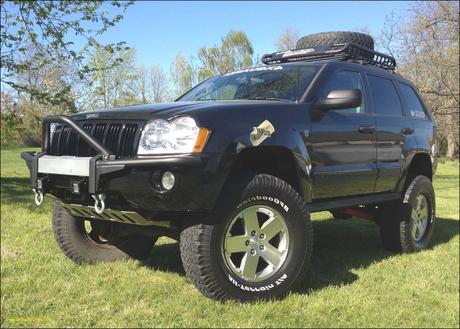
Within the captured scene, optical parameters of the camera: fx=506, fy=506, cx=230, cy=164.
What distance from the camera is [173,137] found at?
135 inches

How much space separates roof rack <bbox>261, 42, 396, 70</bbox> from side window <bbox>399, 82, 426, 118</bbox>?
0.38 metres

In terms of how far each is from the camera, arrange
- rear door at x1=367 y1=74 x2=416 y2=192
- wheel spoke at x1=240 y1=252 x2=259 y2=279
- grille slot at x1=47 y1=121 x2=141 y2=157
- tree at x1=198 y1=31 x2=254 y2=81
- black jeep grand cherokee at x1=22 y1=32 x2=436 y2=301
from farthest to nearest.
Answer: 1. tree at x1=198 y1=31 x2=254 y2=81
2. rear door at x1=367 y1=74 x2=416 y2=192
3. wheel spoke at x1=240 y1=252 x2=259 y2=279
4. grille slot at x1=47 y1=121 x2=141 y2=157
5. black jeep grand cherokee at x1=22 y1=32 x2=436 y2=301

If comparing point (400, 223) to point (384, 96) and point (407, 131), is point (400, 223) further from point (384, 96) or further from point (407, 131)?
point (384, 96)

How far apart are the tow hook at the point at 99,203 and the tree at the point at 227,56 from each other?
16056 millimetres

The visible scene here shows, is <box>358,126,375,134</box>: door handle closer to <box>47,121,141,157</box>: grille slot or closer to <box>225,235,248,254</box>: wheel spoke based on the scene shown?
<box>225,235,248,254</box>: wheel spoke

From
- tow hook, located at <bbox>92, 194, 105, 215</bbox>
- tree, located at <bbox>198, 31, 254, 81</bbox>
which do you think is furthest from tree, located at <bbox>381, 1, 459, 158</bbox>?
tow hook, located at <bbox>92, 194, 105, 215</bbox>

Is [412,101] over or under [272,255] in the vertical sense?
over

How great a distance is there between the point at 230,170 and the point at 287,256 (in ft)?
2.77

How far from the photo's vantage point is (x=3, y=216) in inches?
281

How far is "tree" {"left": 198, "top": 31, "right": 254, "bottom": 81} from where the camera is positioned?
21656 mm

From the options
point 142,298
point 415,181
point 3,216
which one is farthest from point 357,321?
point 3,216

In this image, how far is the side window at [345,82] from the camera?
4.76m

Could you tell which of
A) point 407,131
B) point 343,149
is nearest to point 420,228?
point 407,131

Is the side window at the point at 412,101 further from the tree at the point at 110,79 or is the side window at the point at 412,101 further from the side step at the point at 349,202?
the tree at the point at 110,79
